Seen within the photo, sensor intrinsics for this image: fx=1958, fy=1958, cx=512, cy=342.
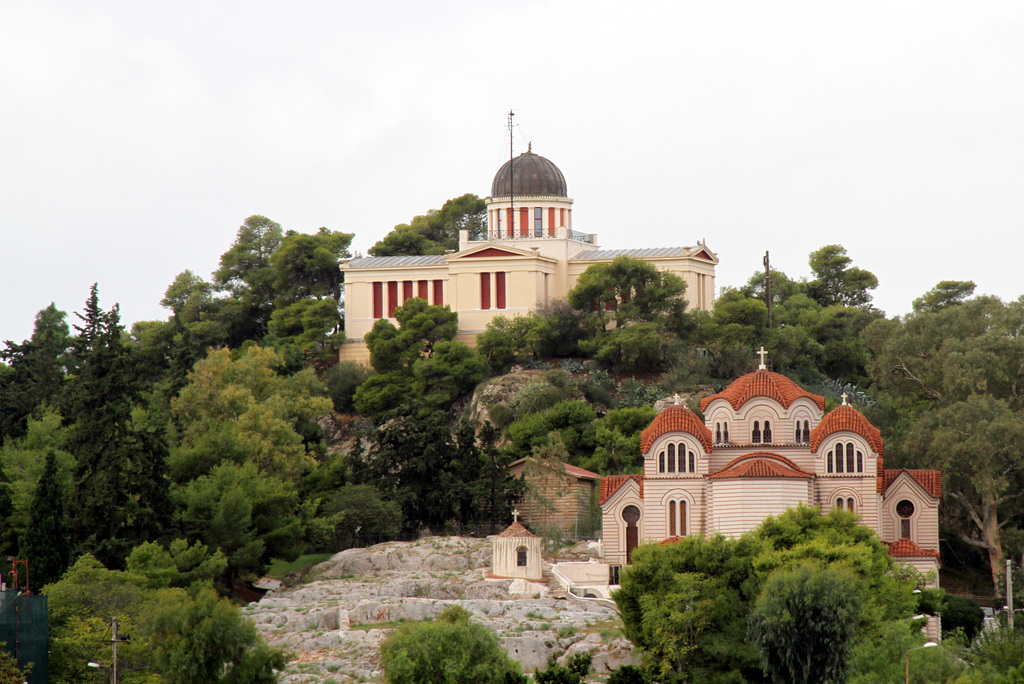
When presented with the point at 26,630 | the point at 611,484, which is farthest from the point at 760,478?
the point at 26,630

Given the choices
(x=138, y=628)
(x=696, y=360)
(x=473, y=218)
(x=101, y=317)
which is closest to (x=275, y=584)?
(x=101, y=317)

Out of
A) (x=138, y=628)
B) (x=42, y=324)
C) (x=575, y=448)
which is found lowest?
(x=138, y=628)

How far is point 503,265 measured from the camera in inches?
4220

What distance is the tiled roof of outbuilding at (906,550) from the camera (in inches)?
2977

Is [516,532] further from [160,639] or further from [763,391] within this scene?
[160,639]

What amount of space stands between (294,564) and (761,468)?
2214 centimetres

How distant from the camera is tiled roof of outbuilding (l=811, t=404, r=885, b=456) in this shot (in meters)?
75.6

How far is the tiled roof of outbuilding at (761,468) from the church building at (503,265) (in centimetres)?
3221

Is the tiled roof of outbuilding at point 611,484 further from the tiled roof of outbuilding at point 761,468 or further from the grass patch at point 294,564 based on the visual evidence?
the grass patch at point 294,564

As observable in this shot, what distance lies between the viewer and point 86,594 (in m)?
63.7

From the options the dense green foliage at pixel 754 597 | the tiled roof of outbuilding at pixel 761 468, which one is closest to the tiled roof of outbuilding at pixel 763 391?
the tiled roof of outbuilding at pixel 761 468

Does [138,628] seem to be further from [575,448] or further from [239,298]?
[239,298]

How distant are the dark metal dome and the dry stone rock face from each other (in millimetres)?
33698

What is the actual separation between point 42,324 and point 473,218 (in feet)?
90.9
